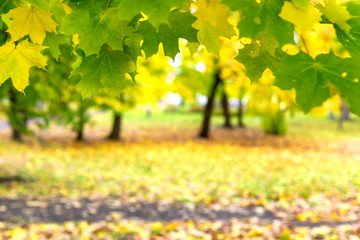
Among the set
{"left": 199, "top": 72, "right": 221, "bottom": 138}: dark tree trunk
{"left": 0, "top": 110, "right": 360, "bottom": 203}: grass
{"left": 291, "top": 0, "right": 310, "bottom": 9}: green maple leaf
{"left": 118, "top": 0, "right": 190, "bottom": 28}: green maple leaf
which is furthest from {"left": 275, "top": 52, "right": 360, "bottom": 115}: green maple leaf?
{"left": 199, "top": 72, "right": 221, "bottom": 138}: dark tree trunk

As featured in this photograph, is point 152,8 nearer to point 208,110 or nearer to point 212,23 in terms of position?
point 212,23

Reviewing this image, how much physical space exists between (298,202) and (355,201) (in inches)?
38.6

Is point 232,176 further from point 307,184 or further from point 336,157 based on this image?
point 336,157

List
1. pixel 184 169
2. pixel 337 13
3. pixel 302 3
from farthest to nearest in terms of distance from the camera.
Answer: pixel 184 169, pixel 337 13, pixel 302 3

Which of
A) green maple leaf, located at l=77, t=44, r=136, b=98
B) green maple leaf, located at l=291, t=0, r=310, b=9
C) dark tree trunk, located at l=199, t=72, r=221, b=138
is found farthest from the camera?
dark tree trunk, located at l=199, t=72, r=221, b=138

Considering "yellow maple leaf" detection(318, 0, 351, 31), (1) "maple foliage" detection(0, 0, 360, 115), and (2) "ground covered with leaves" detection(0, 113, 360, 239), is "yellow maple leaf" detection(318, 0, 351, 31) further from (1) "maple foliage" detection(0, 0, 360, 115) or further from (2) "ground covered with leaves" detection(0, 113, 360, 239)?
(2) "ground covered with leaves" detection(0, 113, 360, 239)

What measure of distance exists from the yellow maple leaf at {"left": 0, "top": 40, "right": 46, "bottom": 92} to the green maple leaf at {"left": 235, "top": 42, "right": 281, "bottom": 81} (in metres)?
0.82

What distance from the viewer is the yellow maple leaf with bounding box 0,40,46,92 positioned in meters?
1.28

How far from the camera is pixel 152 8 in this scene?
1.01m

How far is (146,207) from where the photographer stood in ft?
19.7

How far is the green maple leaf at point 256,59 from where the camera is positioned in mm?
1421

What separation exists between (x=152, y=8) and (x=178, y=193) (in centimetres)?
621

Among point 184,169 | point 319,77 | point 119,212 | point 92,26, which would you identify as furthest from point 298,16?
point 184,169

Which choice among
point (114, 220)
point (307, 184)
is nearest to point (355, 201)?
point (307, 184)
